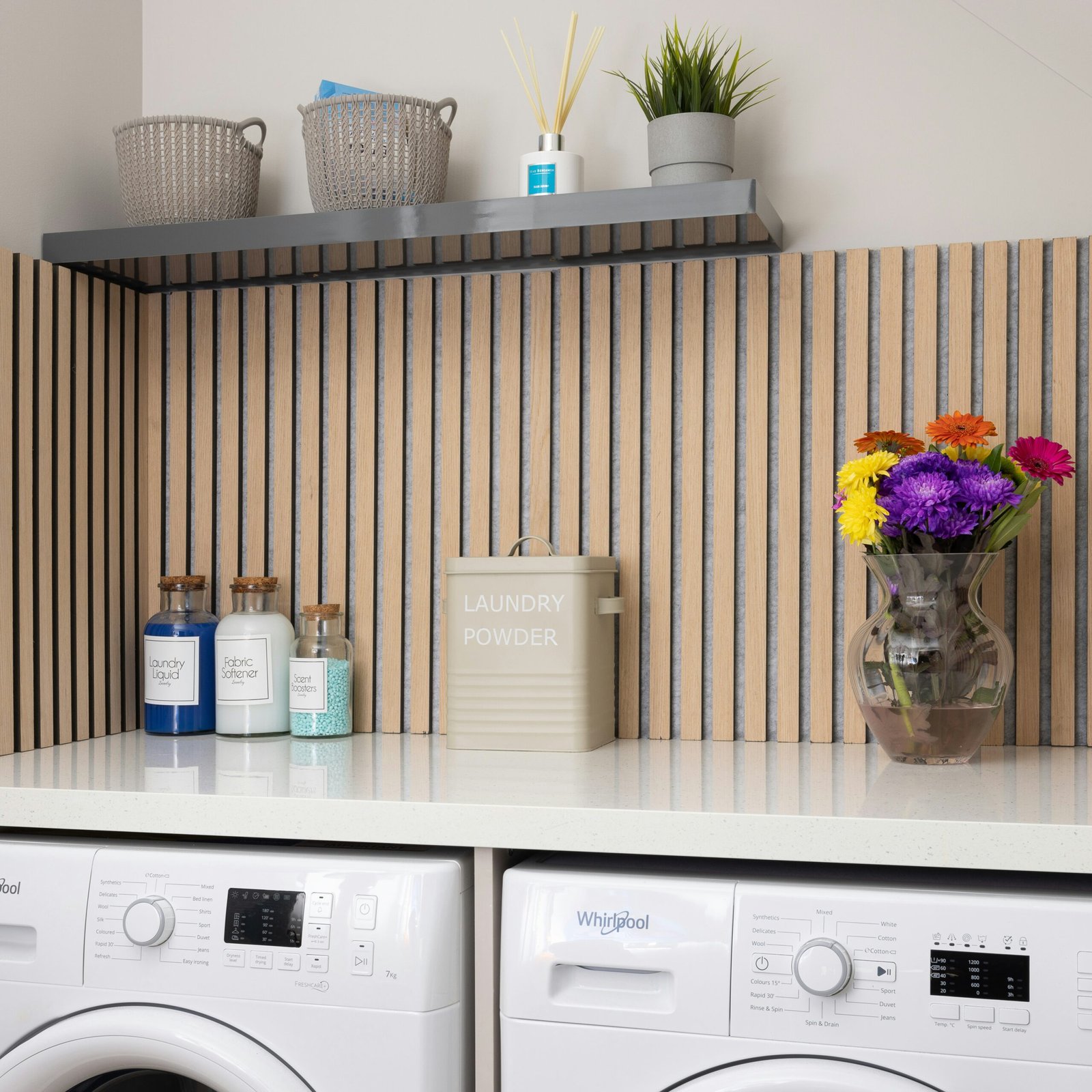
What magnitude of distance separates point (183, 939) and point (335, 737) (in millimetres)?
569

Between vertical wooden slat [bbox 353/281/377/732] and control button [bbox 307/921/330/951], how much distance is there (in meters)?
0.71

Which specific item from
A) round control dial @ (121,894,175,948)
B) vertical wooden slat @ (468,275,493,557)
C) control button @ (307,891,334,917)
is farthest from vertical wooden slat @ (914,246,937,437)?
round control dial @ (121,894,175,948)

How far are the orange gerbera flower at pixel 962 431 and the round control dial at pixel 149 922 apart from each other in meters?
1.11

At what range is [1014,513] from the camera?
151cm

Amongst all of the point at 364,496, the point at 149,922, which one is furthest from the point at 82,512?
the point at 149,922

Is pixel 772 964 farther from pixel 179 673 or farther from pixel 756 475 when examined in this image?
pixel 179 673

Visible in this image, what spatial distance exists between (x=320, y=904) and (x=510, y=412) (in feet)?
2.99

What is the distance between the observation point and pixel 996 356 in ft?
5.62

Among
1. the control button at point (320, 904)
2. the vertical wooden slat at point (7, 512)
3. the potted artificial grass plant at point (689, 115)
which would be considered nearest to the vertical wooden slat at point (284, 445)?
the vertical wooden slat at point (7, 512)

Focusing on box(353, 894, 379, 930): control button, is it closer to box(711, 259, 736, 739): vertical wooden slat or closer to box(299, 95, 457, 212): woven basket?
box(711, 259, 736, 739): vertical wooden slat

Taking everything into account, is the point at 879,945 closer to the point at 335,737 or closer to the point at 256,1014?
the point at 256,1014

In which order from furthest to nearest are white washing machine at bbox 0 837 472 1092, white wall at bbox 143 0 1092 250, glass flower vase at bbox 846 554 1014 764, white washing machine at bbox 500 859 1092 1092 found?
1. white wall at bbox 143 0 1092 250
2. glass flower vase at bbox 846 554 1014 764
3. white washing machine at bbox 0 837 472 1092
4. white washing machine at bbox 500 859 1092 1092

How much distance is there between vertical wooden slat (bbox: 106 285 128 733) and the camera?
1.92 metres

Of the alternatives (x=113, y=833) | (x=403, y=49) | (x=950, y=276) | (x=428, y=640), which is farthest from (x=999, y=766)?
(x=403, y=49)
